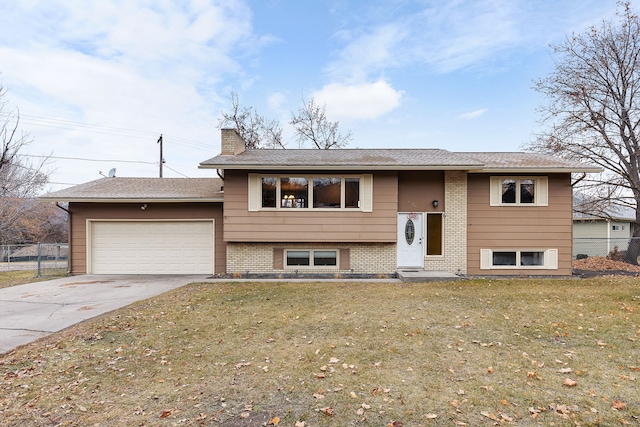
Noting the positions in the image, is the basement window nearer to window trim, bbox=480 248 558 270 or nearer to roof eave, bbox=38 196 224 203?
roof eave, bbox=38 196 224 203

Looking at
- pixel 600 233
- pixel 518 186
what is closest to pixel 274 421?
pixel 518 186

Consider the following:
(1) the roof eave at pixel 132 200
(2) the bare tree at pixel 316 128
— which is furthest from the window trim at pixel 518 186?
(2) the bare tree at pixel 316 128

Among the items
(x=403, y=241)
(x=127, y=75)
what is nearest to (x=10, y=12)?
(x=127, y=75)

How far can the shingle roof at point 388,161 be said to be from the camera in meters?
10.6

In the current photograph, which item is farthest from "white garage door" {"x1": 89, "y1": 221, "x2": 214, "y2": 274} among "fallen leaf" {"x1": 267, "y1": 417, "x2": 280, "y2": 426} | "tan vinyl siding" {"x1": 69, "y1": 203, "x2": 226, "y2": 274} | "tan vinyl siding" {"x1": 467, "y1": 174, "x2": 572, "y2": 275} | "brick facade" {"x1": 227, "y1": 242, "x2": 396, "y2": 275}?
"fallen leaf" {"x1": 267, "y1": 417, "x2": 280, "y2": 426}

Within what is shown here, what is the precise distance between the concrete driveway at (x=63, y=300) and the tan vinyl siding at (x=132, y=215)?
93cm

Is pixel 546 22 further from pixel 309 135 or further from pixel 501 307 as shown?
pixel 309 135

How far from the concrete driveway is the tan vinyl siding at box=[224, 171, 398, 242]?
7.21ft

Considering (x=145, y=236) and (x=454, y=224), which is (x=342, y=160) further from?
(x=145, y=236)

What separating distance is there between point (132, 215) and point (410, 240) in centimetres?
960

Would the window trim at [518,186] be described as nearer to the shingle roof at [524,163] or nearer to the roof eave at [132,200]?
the shingle roof at [524,163]

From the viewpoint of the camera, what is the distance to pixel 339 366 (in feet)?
13.0

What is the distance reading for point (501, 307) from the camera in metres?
6.49

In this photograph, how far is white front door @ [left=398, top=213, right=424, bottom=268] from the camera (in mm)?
11406
